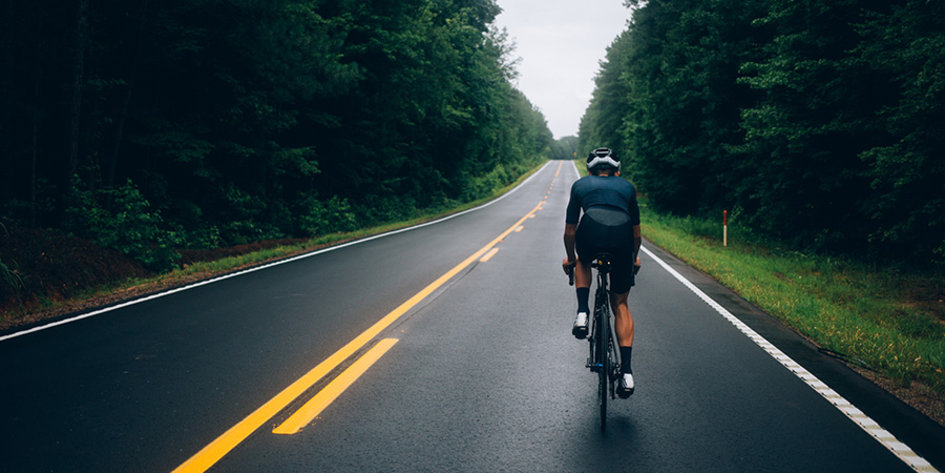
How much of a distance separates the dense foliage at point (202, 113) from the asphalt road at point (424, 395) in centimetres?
578

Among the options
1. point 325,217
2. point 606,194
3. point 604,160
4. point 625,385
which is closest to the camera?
point 625,385

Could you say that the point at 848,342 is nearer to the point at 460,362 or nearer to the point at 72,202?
the point at 460,362

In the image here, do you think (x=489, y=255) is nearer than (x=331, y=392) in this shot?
No

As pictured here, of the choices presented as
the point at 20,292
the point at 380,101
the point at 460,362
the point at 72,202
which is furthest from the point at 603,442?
the point at 380,101

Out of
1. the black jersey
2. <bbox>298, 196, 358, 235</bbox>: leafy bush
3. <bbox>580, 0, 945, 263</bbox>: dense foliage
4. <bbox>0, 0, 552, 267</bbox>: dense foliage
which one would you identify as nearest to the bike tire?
the black jersey

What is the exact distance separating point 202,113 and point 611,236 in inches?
525

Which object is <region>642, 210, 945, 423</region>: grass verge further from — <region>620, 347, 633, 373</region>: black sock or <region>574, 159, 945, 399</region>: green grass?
<region>620, 347, 633, 373</region>: black sock

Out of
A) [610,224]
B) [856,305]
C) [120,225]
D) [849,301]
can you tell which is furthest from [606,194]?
[120,225]

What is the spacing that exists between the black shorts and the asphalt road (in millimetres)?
995

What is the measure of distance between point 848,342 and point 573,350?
299 cm

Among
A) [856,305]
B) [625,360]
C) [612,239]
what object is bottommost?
[856,305]

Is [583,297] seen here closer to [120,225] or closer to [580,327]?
[580,327]

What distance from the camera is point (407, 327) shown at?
6.30m

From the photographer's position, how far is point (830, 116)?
12.3 m
